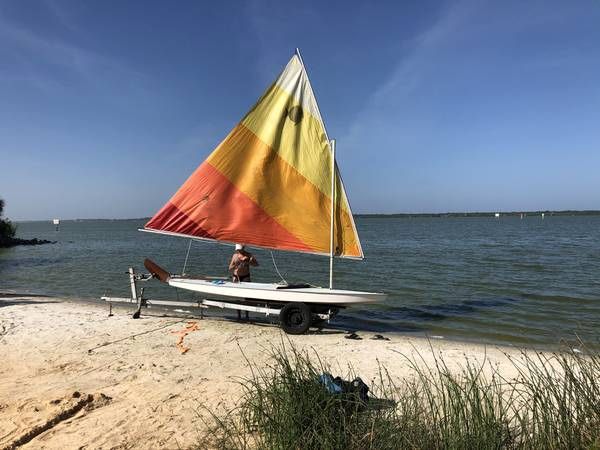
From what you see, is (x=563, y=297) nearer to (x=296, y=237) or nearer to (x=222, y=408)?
(x=296, y=237)

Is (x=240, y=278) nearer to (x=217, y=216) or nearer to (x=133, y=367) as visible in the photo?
(x=217, y=216)

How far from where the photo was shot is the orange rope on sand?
27.5ft

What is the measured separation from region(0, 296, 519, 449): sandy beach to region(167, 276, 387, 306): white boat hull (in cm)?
80

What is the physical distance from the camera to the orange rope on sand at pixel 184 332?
27.5ft

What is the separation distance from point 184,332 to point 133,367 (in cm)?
239

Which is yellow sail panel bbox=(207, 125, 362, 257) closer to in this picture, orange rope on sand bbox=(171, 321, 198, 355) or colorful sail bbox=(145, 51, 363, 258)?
colorful sail bbox=(145, 51, 363, 258)

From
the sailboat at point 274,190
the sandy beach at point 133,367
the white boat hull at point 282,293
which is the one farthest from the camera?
the sailboat at point 274,190

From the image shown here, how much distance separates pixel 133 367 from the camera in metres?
7.21

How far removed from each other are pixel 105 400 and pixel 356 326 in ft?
22.6

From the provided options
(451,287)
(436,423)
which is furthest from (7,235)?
(436,423)

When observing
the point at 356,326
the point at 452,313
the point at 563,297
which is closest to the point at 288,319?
the point at 356,326

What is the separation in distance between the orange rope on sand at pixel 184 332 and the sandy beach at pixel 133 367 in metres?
0.02

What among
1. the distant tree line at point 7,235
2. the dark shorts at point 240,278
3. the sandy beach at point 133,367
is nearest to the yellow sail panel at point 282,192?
the dark shorts at point 240,278

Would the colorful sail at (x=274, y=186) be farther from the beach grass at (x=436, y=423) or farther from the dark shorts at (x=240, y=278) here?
the beach grass at (x=436, y=423)
